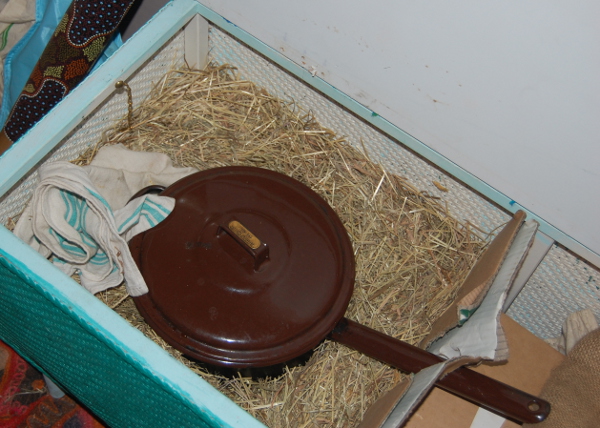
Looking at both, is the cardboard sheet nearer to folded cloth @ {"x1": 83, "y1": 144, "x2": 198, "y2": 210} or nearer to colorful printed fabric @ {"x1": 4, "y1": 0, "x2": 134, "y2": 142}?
folded cloth @ {"x1": 83, "y1": 144, "x2": 198, "y2": 210}

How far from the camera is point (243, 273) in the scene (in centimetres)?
104

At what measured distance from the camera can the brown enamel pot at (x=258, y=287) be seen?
995 mm

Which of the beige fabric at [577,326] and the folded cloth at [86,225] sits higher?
the folded cloth at [86,225]

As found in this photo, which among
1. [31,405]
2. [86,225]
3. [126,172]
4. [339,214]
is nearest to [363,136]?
[339,214]

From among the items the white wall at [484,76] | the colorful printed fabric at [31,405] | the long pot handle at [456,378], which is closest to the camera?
the white wall at [484,76]

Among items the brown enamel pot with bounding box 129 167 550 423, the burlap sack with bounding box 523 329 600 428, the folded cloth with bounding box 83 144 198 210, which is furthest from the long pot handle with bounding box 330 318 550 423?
the folded cloth with bounding box 83 144 198 210

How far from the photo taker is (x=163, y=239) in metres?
1.08

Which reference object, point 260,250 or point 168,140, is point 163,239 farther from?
point 168,140

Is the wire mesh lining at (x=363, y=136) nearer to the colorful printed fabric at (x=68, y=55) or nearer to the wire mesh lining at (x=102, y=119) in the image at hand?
the wire mesh lining at (x=102, y=119)

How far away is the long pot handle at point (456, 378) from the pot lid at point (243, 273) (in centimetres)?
7

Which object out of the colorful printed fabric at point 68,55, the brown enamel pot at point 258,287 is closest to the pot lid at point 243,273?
the brown enamel pot at point 258,287

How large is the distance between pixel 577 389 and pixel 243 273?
0.69 metres

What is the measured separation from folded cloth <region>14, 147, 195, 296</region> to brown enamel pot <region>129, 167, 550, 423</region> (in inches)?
1.2

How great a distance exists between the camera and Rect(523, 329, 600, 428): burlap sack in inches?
41.7
